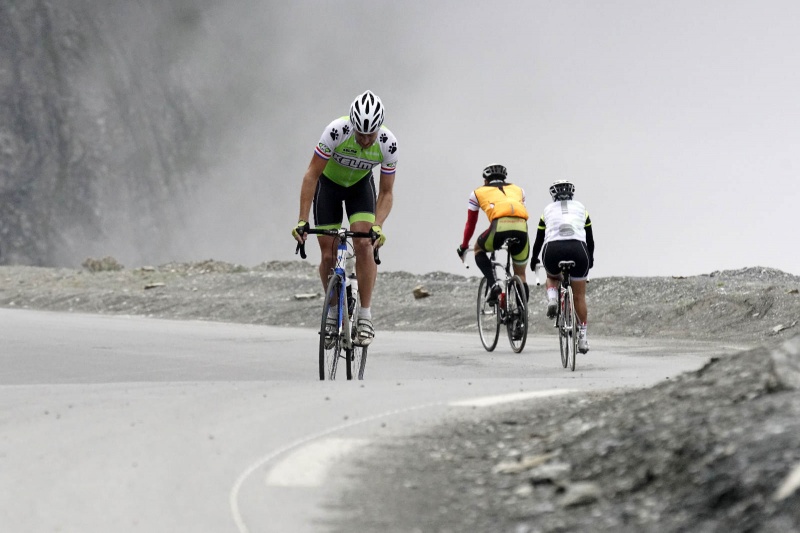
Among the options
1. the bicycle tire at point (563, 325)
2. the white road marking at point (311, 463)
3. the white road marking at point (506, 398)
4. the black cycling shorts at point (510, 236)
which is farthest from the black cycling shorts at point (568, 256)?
the white road marking at point (311, 463)

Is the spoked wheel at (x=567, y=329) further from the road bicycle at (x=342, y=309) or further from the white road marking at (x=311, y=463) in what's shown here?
the white road marking at (x=311, y=463)

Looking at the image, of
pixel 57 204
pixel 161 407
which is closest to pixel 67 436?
pixel 161 407

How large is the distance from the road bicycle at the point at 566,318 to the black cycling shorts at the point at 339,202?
99.6 inches

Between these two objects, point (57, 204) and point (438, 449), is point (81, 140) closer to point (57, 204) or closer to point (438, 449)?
point (57, 204)

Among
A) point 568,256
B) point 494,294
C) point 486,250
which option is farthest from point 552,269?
point 494,294

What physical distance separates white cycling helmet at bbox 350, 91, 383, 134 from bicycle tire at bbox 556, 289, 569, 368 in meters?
3.23

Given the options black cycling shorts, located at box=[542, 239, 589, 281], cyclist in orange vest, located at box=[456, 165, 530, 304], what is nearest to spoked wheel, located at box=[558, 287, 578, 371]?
black cycling shorts, located at box=[542, 239, 589, 281]

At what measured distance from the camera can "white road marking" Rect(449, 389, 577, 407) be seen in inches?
272

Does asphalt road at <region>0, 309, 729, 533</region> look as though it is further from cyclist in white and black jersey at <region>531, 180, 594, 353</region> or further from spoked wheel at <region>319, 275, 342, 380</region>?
spoked wheel at <region>319, 275, 342, 380</region>

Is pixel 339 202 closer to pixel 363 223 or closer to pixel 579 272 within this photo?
pixel 363 223

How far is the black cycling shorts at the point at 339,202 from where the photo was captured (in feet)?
Result: 33.2

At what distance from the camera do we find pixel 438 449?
5520 millimetres

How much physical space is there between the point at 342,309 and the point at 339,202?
1003 mm

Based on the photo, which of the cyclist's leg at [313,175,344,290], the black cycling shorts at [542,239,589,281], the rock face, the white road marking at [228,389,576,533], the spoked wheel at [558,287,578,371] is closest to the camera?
the white road marking at [228,389,576,533]
